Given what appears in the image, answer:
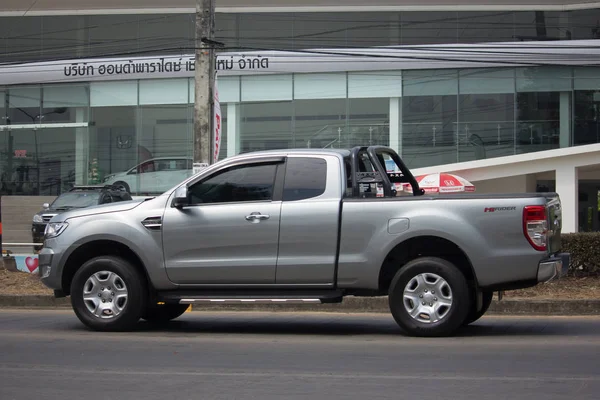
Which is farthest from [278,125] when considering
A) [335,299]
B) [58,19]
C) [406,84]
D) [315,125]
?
[335,299]

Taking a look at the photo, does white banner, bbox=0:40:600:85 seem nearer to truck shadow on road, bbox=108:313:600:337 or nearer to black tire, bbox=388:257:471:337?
truck shadow on road, bbox=108:313:600:337

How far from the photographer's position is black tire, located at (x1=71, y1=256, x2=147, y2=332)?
9055 mm

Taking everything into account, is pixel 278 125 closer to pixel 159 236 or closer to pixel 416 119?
pixel 416 119

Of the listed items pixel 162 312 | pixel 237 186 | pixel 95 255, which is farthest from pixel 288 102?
pixel 237 186

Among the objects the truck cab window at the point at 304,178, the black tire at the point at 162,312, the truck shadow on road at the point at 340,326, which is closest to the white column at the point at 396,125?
the truck shadow on road at the point at 340,326

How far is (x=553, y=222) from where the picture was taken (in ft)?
28.1

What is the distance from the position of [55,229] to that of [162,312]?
169 cm

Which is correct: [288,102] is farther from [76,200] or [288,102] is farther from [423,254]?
[423,254]

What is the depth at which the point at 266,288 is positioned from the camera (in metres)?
8.88

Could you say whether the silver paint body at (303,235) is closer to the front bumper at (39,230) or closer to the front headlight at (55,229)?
the front headlight at (55,229)

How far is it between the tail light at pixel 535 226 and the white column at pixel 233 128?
2204 centimetres

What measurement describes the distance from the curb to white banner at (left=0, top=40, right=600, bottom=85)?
55.4ft

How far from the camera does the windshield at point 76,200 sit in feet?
70.7

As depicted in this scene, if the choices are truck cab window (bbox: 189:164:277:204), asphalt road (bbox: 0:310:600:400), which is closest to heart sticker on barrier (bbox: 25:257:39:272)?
asphalt road (bbox: 0:310:600:400)
